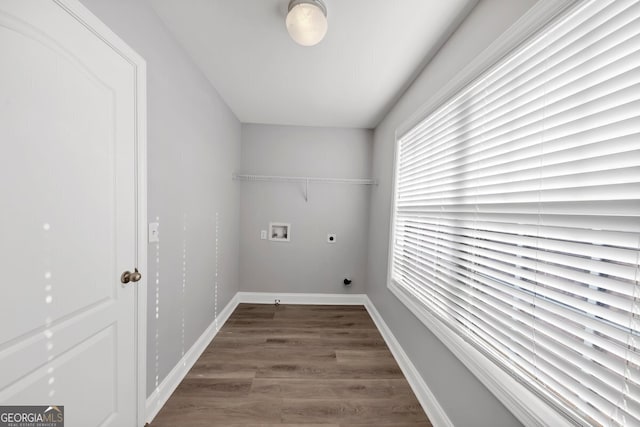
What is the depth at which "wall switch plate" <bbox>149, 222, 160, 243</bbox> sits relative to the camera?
133cm

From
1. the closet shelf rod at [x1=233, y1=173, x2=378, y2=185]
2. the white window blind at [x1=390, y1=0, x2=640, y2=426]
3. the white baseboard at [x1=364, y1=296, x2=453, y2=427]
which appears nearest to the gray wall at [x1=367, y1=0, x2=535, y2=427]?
the white baseboard at [x1=364, y1=296, x2=453, y2=427]

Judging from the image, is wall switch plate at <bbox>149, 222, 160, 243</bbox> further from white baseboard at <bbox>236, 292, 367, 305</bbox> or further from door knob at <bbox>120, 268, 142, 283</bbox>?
white baseboard at <bbox>236, 292, 367, 305</bbox>

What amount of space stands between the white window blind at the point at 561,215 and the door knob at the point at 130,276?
1.69 meters

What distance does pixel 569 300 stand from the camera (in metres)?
0.72

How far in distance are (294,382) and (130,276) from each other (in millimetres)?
1321

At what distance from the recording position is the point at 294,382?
1698 mm

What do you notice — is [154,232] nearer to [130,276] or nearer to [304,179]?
[130,276]

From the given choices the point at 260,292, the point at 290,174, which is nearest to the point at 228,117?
the point at 290,174

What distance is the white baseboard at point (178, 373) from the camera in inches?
54.7

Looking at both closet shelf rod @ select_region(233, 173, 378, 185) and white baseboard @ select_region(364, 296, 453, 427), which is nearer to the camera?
white baseboard @ select_region(364, 296, 453, 427)

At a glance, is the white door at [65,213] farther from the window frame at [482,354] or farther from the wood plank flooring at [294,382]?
the window frame at [482,354]

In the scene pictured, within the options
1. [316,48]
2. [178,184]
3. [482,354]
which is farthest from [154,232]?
[482,354]

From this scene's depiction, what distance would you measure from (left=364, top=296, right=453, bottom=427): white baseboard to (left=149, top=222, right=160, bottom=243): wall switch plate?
1954mm

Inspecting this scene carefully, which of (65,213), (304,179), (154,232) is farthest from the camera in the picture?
(304,179)
